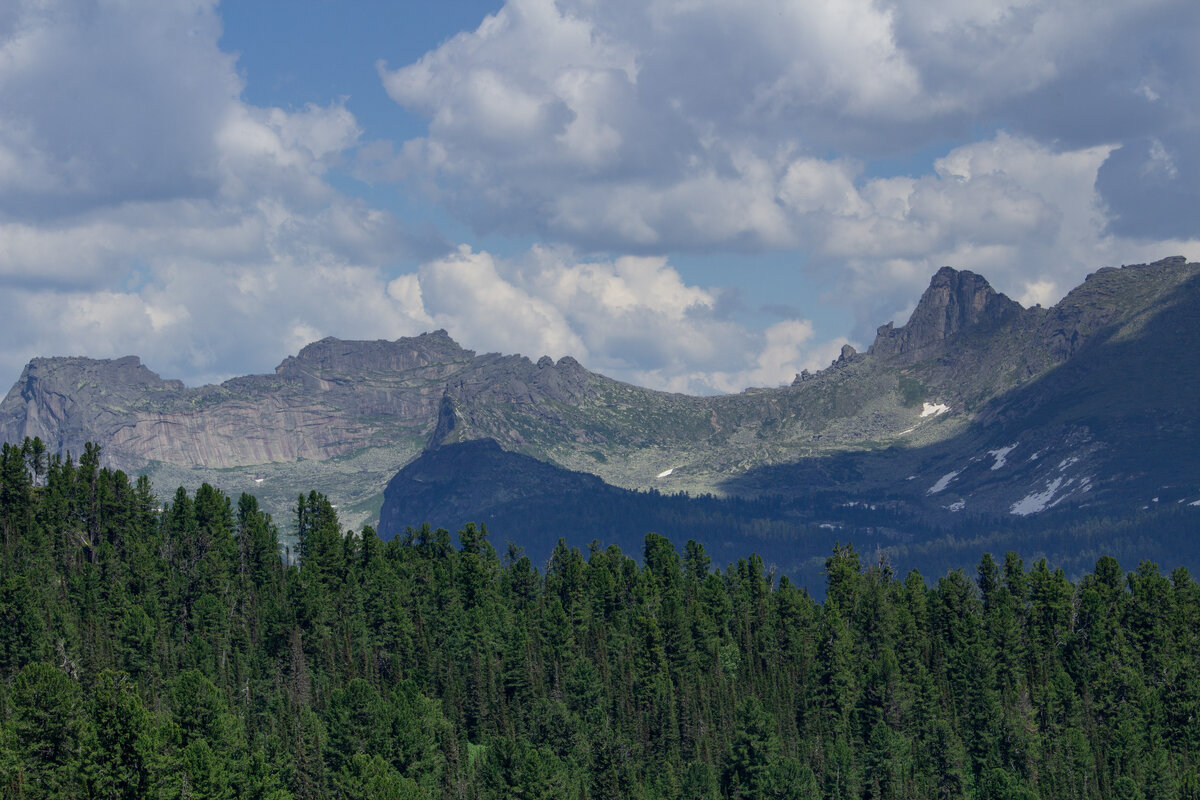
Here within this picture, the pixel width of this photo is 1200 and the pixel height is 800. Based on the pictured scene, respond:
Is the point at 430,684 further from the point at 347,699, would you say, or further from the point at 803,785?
the point at 803,785

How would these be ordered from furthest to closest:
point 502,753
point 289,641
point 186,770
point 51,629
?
point 289,641, point 51,629, point 502,753, point 186,770

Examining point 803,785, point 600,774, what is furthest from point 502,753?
point 803,785

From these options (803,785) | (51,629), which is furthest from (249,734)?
(803,785)

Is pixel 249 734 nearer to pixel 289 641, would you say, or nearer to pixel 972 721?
pixel 289 641

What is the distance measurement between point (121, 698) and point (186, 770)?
908 cm

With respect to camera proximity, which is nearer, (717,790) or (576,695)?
(717,790)

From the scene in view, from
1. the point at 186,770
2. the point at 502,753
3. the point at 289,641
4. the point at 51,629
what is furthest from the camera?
the point at 289,641

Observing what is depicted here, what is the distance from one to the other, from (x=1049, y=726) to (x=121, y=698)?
440ft

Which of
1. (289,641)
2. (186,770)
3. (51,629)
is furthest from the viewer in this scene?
(289,641)

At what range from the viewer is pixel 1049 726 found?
197000 mm

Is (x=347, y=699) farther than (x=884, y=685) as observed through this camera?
No

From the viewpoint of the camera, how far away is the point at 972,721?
644 ft

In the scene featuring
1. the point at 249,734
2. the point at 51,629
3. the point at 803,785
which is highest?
the point at 51,629

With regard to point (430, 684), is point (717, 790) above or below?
below
